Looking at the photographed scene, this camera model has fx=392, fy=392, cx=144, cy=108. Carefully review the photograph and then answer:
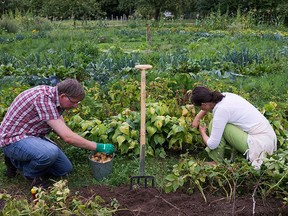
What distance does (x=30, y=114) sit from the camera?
368cm

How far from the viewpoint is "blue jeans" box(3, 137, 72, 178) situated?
3.65 metres

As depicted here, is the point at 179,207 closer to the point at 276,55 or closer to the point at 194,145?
the point at 194,145

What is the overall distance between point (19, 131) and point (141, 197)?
1323 millimetres

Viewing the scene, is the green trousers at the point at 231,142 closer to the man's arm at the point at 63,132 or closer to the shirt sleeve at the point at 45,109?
the man's arm at the point at 63,132

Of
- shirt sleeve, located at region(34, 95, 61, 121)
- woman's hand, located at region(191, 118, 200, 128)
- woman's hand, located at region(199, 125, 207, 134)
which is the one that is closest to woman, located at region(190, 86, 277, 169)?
woman's hand, located at region(199, 125, 207, 134)

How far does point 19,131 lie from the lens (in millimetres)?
3732

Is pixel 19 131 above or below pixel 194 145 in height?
above

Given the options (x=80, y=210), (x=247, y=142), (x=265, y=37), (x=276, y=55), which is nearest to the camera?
(x=80, y=210)

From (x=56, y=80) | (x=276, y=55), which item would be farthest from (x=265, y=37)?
(x=56, y=80)

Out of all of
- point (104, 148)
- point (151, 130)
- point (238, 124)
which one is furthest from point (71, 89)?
point (238, 124)

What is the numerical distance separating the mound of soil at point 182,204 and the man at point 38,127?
0.49m

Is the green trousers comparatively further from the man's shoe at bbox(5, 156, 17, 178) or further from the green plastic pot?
the man's shoe at bbox(5, 156, 17, 178)

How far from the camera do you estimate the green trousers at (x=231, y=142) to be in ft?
12.9

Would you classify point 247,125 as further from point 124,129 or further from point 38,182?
point 38,182
